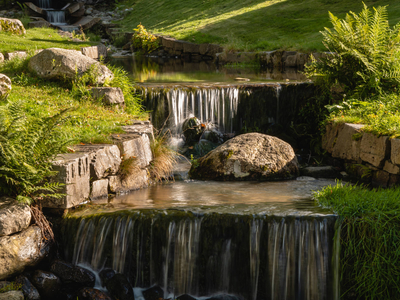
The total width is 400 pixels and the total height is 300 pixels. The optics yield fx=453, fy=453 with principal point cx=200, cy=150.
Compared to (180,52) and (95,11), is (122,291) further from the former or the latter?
(95,11)

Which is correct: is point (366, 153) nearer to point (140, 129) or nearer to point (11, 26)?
point (140, 129)

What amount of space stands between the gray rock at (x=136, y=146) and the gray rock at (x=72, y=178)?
2.85 ft

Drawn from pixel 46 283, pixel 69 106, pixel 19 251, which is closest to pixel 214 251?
pixel 46 283

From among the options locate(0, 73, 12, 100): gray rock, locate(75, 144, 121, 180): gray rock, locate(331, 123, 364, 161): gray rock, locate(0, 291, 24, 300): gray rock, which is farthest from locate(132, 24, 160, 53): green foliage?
locate(0, 291, 24, 300): gray rock

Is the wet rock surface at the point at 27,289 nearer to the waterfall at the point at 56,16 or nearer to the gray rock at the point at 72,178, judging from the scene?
the gray rock at the point at 72,178

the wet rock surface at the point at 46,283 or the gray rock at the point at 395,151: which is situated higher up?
the gray rock at the point at 395,151

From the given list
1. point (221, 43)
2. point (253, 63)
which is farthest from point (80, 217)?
point (221, 43)

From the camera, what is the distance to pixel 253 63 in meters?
18.5

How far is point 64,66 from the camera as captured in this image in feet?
30.5

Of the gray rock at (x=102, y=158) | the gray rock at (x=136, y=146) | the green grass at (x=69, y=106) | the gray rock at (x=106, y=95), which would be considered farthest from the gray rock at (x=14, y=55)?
the gray rock at (x=102, y=158)

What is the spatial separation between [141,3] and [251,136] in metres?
28.9

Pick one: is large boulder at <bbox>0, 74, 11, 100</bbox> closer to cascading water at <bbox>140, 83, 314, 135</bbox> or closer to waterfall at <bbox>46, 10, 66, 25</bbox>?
cascading water at <bbox>140, 83, 314, 135</bbox>

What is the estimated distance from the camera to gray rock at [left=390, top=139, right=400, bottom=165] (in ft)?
21.5

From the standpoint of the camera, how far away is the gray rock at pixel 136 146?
6.99m
